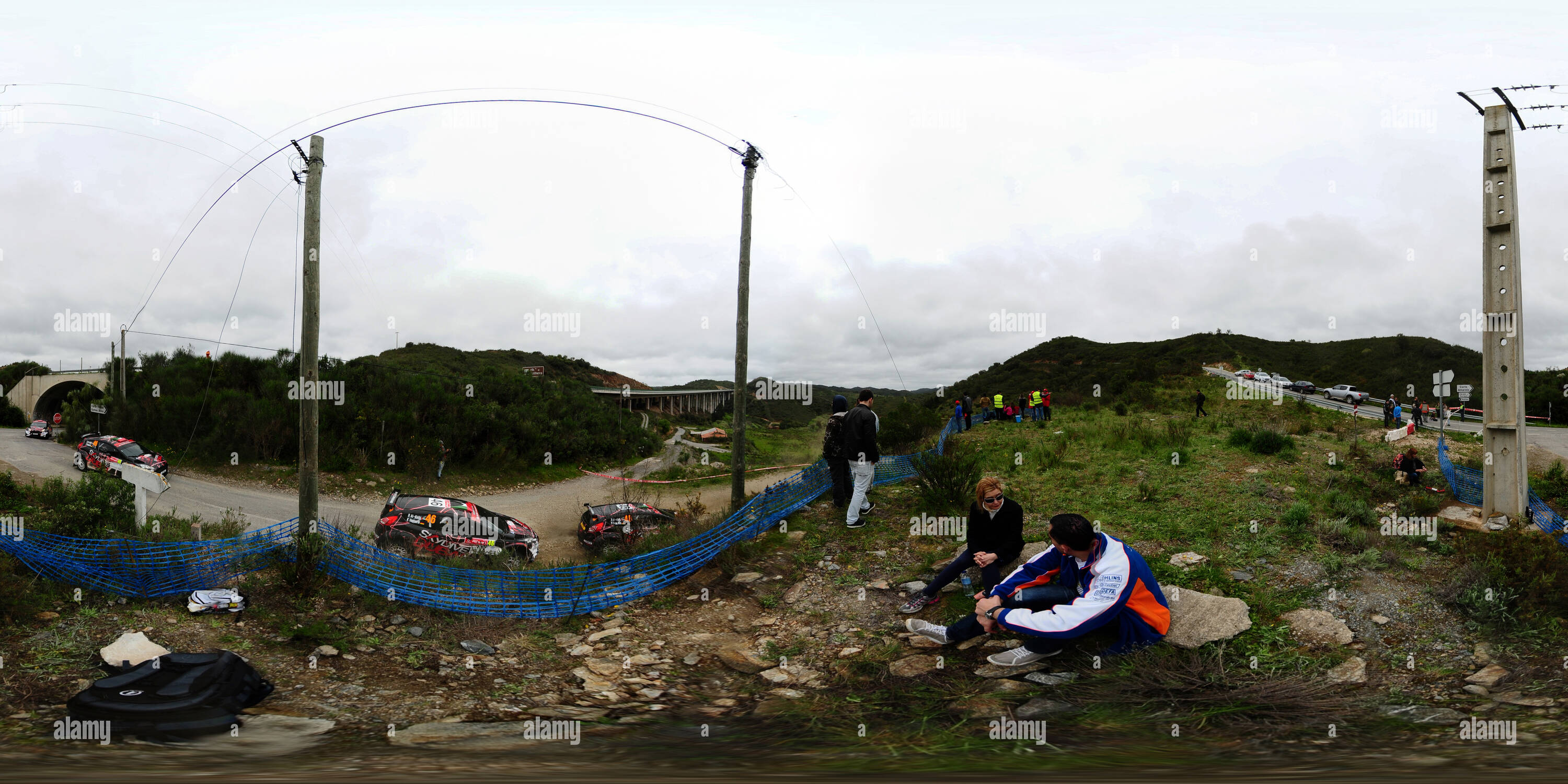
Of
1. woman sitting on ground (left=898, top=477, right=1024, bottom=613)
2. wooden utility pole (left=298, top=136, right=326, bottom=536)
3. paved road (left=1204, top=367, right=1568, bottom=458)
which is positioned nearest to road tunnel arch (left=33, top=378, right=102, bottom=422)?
wooden utility pole (left=298, top=136, right=326, bottom=536)

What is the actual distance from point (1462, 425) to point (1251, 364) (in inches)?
1778

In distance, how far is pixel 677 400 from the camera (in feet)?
174

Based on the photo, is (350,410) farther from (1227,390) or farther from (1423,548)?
(1227,390)

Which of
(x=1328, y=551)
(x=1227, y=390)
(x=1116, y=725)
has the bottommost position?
(x=1116, y=725)

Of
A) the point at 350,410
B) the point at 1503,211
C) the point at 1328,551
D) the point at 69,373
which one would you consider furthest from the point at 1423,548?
the point at 69,373

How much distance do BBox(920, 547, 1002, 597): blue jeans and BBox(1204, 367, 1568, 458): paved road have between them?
51.0ft

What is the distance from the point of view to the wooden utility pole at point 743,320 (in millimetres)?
10781

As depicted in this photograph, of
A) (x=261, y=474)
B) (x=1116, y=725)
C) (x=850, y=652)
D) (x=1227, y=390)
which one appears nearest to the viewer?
(x=1116, y=725)

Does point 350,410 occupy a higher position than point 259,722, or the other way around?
→ point 350,410

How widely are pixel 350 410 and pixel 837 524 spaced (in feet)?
63.1

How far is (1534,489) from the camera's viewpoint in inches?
397

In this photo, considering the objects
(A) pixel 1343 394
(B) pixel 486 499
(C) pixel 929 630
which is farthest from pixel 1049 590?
(A) pixel 1343 394

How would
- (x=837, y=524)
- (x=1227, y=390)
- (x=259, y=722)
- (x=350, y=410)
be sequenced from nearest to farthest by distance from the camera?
(x=259, y=722) < (x=837, y=524) < (x=350, y=410) < (x=1227, y=390)

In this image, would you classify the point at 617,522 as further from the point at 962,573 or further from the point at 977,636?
the point at 977,636
